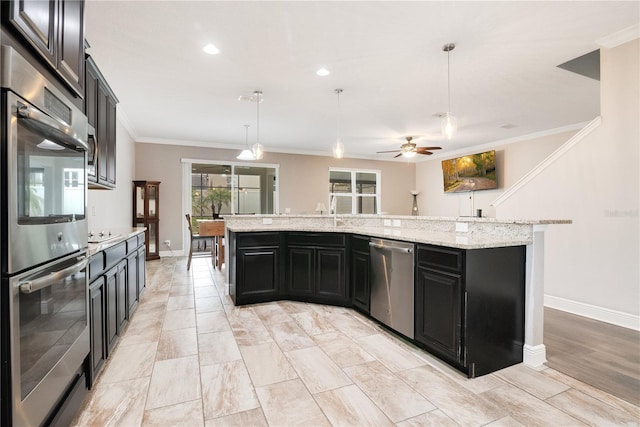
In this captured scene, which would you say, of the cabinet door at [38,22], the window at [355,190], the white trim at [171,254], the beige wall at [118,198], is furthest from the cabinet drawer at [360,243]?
the window at [355,190]

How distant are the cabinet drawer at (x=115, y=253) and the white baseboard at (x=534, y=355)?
3.04 m

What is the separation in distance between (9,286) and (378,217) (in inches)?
140

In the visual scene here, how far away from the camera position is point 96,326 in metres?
1.99

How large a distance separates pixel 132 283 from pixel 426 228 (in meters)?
3.01

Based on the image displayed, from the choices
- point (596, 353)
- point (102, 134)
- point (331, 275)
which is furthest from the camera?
point (331, 275)

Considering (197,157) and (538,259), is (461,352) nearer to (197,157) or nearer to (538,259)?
(538,259)

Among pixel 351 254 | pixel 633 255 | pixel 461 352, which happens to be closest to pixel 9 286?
pixel 461 352

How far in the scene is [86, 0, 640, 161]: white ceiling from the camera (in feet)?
8.43

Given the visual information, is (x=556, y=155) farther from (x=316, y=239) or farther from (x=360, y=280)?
(x=316, y=239)

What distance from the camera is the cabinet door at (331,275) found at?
3520mm

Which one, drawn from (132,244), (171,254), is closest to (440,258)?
(132,244)

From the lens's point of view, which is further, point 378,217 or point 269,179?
point 269,179

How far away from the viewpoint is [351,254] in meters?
3.47

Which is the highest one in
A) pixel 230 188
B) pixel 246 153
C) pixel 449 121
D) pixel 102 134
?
pixel 246 153
